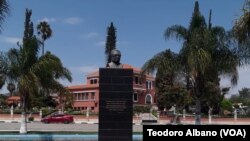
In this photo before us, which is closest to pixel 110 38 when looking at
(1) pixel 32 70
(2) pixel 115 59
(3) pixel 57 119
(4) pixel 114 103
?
(3) pixel 57 119

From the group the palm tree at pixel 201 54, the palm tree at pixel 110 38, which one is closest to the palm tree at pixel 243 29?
the palm tree at pixel 201 54

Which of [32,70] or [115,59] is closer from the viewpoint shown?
[115,59]

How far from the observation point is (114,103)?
57.5 ft

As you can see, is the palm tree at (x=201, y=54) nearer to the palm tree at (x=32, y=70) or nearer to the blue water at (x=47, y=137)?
the blue water at (x=47, y=137)

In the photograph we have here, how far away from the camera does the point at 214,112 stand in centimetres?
→ 7150

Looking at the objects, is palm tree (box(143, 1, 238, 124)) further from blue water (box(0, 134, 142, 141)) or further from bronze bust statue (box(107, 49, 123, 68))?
bronze bust statue (box(107, 49, 123, 68))

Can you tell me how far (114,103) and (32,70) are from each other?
6.98m

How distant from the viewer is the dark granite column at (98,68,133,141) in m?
17.5

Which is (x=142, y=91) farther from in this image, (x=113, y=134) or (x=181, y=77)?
(x=113, y=134)

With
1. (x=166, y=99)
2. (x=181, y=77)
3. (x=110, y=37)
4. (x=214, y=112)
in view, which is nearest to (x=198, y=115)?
(x=181, y=77)

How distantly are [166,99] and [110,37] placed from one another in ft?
63.4

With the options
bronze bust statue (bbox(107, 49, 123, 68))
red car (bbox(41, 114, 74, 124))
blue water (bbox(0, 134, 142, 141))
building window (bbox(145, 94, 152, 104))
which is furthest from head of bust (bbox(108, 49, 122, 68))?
building window (bbox(145, 94, 152, 104))

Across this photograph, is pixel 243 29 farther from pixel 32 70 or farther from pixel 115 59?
pixel 32 70

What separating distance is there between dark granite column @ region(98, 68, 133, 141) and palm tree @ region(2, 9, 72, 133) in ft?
20.4
